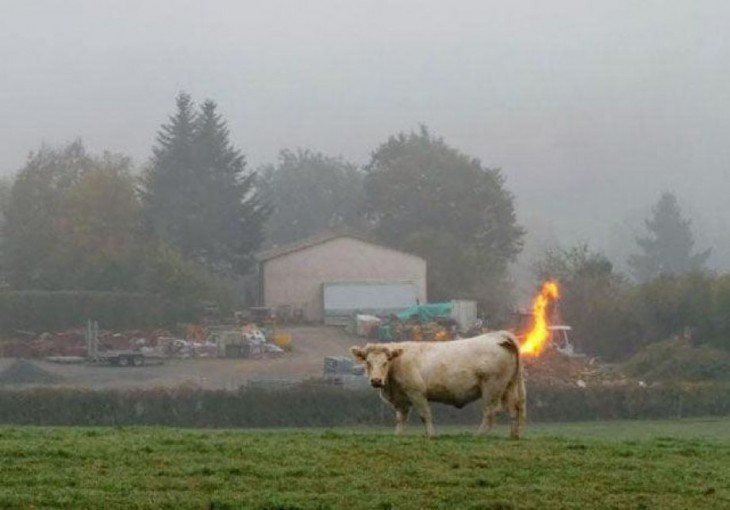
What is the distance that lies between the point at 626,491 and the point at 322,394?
3449 centimetres

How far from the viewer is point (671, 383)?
53594 mm

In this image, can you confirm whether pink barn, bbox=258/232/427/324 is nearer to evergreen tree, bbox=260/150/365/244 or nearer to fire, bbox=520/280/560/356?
fire, bbox=520/280/560/356

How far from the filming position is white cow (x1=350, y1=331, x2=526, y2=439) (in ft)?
62.7

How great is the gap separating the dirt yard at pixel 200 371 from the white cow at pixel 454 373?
35453mm

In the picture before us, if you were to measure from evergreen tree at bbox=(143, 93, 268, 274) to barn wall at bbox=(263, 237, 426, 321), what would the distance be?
30.6 feet

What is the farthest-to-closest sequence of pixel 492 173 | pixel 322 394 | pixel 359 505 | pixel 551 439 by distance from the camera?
pixel 492 173 → pixel 322 394 → pixel 551 439 → pixel 359 505

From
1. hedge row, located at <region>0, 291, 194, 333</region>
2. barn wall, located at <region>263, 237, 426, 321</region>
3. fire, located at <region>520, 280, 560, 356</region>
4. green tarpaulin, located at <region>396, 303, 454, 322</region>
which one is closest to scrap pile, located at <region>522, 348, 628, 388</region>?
fire, located at <region>520, 280, 560, 356</region>

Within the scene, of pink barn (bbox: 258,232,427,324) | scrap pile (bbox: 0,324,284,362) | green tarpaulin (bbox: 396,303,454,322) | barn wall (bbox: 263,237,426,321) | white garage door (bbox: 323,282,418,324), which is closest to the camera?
scrap pile (bbox: 0,324,284,362)

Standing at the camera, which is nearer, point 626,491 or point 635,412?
point 626,491

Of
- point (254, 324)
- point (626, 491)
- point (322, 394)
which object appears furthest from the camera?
point (254, 324)

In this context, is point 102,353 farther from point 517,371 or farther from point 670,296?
point 517,371

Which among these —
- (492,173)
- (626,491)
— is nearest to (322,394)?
(626,491)

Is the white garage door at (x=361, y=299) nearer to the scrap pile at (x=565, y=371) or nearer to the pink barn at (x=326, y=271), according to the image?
the pink barn at (x=326, y=271)

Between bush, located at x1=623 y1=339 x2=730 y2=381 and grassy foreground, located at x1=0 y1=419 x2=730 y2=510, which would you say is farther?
bush, located at x1=623 y1=339 x2=730 y2=381
